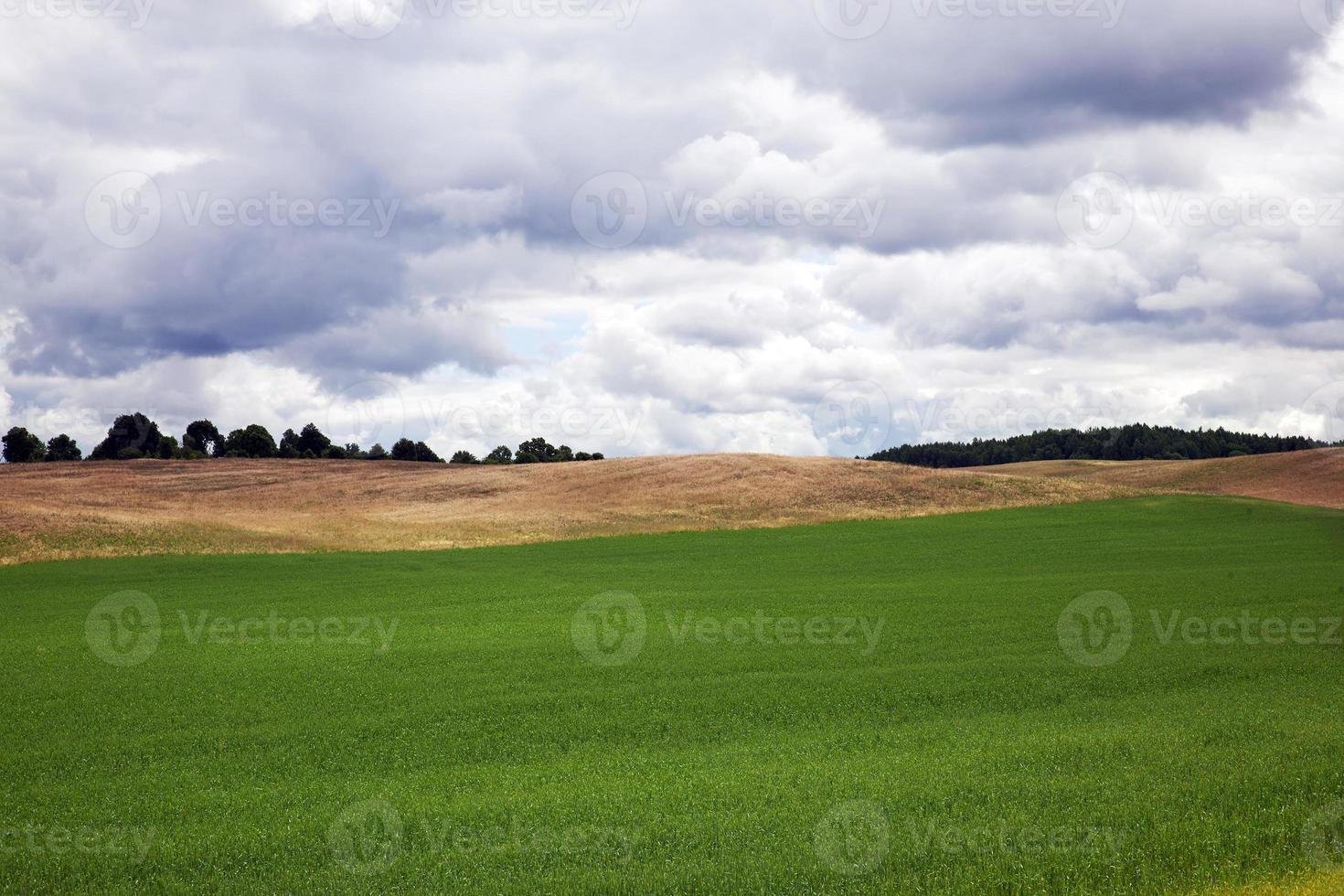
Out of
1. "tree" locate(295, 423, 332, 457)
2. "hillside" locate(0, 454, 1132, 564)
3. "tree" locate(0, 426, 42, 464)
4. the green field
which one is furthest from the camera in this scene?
"tree" locate(295, 423, 332, 457)

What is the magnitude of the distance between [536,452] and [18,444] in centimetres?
6309

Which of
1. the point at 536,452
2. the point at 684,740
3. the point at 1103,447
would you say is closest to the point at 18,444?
the point at 536,452

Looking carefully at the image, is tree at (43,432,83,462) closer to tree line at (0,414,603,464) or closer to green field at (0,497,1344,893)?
tree line at (0,414,603,464)

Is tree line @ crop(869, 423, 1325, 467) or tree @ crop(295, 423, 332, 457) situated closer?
tree @ crop(295, 423, 332, 457)

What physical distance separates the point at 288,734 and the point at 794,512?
52.6 m

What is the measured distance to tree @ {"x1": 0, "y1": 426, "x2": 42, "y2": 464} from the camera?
115m

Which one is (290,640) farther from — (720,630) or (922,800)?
(922,800)

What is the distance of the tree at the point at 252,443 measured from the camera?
120 meters

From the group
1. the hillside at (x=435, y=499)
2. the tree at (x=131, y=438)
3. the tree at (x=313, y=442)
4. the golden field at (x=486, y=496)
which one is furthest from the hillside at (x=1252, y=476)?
the tree at (x=131, y=438)

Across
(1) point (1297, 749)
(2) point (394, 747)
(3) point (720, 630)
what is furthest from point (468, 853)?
(3) point (720, 630)

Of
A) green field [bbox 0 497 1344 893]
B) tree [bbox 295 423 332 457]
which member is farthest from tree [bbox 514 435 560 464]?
green field [bbox 0 497 1344 893]

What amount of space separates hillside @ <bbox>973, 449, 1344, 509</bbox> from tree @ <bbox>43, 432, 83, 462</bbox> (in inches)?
4463

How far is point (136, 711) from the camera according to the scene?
751 inches

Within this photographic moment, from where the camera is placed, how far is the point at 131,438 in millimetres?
126562
